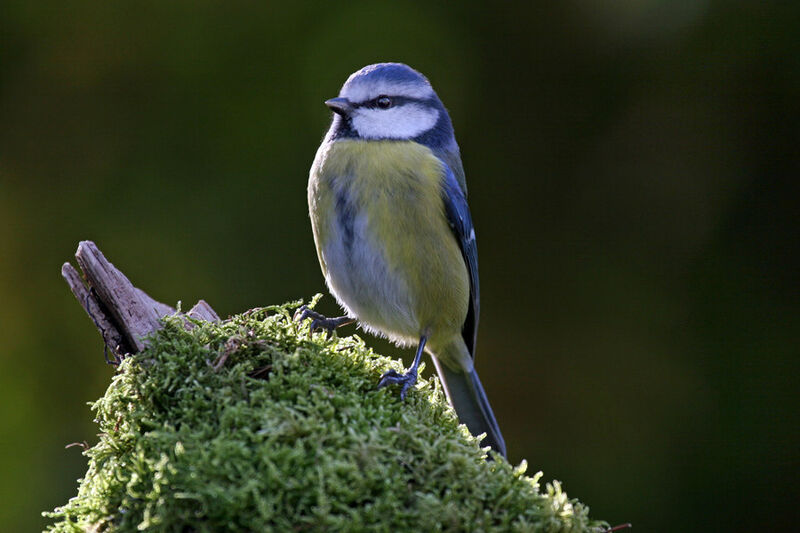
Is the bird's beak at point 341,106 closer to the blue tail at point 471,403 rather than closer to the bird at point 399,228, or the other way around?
the bird at point 399,228

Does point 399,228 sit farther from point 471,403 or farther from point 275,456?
point 275,456

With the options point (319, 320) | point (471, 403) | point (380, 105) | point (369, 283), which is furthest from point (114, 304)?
point (471, 403)

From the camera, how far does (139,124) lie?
4.16m

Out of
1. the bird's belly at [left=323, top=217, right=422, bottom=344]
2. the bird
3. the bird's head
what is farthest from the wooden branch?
the bird's head

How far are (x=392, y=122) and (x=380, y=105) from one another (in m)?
0.08

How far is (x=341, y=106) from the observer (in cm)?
281

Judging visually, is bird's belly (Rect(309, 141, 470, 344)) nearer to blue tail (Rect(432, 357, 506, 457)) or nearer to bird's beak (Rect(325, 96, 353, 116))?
bird's beak (Rect(325, 96, 353, 116))

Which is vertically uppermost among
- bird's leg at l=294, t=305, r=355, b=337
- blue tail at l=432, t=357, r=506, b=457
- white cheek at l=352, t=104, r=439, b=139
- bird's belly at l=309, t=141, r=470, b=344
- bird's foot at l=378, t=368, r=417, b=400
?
white cheek at l=352, t=104, r=439, b=139

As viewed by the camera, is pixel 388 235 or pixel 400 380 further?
pixel 388 235

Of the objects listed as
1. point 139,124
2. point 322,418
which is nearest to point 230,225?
point 139,124

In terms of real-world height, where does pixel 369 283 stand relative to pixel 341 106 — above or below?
below

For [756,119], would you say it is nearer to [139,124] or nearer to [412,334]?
[412,334]

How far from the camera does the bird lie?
263 centimetres

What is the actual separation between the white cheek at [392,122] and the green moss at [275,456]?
1067 mm
